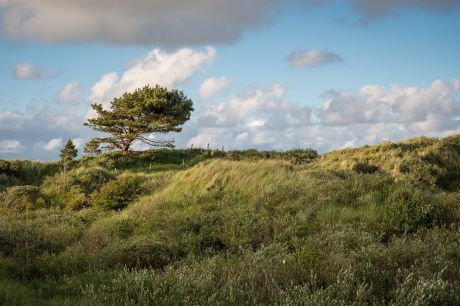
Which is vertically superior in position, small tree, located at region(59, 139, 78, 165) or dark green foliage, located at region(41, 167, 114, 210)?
small tree, located at region(59, 139, 78, 165)

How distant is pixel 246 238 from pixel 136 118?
3392 cm

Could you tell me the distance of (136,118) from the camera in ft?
140

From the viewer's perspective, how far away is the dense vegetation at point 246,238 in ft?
20.0

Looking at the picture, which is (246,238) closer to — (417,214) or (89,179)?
(417,214)

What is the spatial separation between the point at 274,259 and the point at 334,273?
153cm

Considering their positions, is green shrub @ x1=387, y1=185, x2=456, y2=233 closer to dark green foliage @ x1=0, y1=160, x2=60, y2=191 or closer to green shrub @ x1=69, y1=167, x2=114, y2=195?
green shrub @ x1=69, y1=167, x2=114, y2=195

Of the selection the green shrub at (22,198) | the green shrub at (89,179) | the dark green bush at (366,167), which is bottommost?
the green shrub at (22,198)

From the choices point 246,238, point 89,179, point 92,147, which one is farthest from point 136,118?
point 246,238

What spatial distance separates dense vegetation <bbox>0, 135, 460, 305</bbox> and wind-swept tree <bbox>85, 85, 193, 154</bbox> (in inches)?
588

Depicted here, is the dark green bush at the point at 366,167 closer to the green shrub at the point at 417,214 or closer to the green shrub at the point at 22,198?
the green shrub at the point at 417,214

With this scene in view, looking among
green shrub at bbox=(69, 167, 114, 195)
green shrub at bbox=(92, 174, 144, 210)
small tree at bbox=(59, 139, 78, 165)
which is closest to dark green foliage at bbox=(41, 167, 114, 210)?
green shrub at bbox=(69, 167, 114, 195)

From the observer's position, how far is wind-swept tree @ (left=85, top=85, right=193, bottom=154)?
137 ft

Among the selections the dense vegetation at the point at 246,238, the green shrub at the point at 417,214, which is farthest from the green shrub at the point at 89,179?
the green shrub at the point at 417,214

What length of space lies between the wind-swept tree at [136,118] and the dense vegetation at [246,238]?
14923 mm
